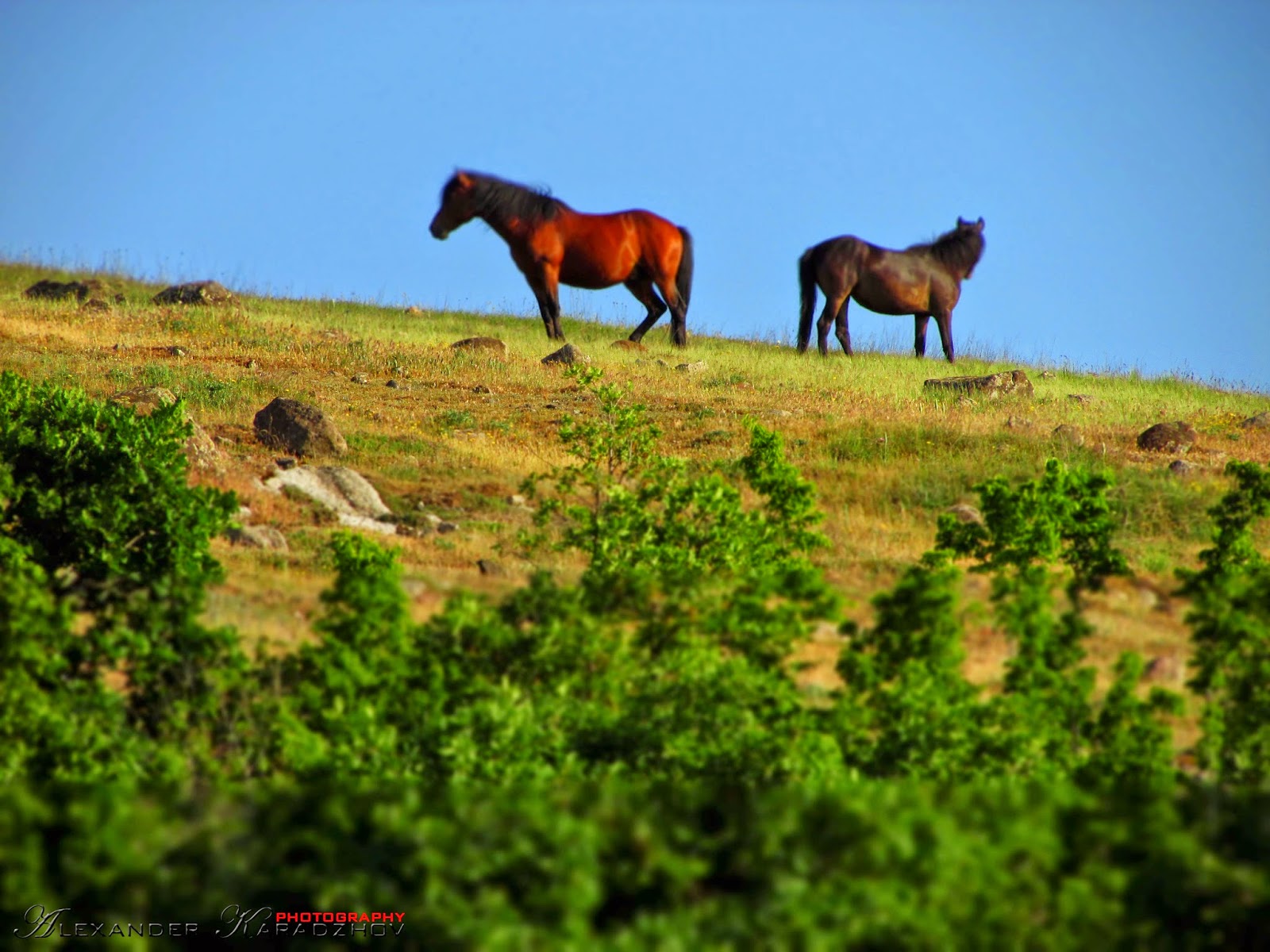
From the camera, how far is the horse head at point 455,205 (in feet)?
92.1

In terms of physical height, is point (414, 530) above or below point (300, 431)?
below

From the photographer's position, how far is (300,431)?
18.4 m

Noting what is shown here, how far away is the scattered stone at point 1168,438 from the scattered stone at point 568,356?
8.06m

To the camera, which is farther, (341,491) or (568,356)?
(568,356)

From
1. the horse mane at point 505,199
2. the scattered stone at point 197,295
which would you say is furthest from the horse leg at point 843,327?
the scattered stone at point 197,295

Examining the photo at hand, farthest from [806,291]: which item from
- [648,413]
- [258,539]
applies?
[258,539]

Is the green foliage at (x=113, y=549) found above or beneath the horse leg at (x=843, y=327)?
beneath

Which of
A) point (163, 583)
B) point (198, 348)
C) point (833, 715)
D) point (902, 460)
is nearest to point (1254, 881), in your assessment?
point (833, 715)

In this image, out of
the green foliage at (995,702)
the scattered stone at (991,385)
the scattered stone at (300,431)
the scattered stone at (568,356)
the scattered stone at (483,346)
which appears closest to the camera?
the green foliage at (995,702)

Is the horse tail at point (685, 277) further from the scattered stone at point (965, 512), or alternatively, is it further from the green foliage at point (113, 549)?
the green foliage at point (113, 549)

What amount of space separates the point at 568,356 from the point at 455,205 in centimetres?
499

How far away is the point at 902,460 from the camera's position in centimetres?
1886

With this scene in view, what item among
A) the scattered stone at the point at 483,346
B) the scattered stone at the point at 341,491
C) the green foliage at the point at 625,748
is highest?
the scattered stone at the point at 483,346

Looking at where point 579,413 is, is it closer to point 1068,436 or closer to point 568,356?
point 568,356
